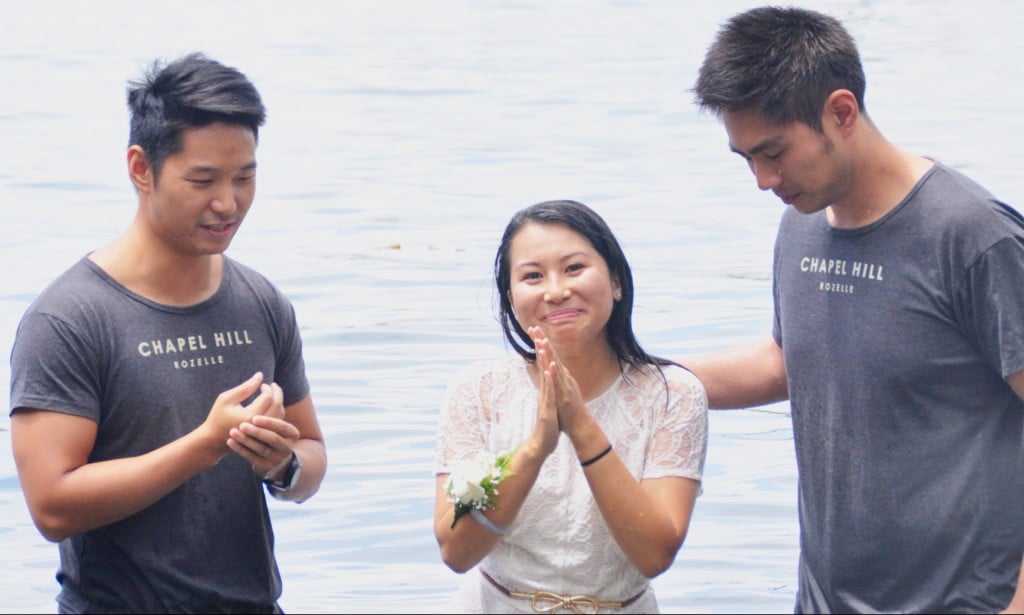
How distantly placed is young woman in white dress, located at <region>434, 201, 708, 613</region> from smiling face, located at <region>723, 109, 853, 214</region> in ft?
1.35

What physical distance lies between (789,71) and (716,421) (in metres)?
4.03

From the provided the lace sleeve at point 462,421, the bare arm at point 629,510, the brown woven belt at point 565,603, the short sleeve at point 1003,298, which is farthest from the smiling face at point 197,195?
the short sleeve at point 1003,298

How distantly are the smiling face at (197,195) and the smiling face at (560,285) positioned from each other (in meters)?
0.63

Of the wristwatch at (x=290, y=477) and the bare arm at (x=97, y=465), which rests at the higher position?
the bare arm at (x=97, y=465)

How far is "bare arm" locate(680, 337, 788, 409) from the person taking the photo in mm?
4488

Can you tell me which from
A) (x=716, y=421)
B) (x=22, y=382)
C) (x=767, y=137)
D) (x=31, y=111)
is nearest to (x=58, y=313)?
(x=22, y=382)

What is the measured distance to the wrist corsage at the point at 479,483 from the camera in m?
3.85

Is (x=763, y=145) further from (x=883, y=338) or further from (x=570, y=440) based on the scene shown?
(x=570, y=440)

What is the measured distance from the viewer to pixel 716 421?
7.87 m

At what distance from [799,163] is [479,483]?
94 cm

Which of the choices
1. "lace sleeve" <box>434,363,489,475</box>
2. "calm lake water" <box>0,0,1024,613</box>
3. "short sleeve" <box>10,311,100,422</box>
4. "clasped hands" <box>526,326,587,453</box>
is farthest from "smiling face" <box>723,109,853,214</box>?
"calm lake water" <box>0,0,1024,613</box>

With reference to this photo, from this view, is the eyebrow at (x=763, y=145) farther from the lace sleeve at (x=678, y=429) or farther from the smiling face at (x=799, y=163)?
the lace sleeve at (x=678, y=429)

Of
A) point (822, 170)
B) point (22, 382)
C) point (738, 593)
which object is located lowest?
point (738, 593)

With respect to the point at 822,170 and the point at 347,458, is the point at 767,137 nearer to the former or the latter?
the point at 822,170
